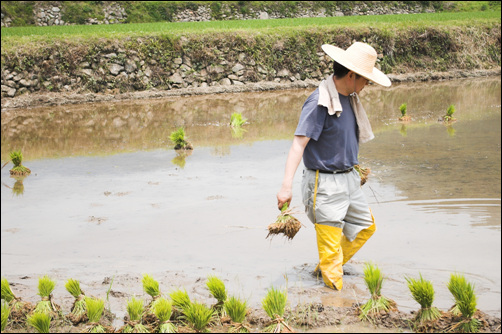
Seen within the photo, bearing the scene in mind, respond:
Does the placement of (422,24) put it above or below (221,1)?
below

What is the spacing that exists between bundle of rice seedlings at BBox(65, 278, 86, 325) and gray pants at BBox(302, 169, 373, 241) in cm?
177

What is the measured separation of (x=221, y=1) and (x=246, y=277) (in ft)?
103

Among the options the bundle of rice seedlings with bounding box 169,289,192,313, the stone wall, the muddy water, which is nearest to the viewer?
the bundle of rice seedlings with bounding box 169,289,192,313

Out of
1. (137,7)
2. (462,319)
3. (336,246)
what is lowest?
(462,319)

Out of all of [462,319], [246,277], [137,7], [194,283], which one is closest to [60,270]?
[194,283]

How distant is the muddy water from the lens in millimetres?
5117

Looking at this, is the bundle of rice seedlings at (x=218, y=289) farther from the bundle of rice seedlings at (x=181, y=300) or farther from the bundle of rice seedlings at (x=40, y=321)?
the bundle of rice seedlings at (x=40, y=321)

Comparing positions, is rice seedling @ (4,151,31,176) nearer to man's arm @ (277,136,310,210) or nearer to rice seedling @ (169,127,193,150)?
rice seedling @ (169,127,193,150)

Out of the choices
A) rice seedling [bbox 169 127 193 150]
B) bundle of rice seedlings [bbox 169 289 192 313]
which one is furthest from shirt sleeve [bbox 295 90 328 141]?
rice seedling [bbox 169 127 193 150]

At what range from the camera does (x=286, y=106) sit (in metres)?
17.6

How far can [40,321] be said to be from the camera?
397cm

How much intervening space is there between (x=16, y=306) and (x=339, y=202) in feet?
7.89

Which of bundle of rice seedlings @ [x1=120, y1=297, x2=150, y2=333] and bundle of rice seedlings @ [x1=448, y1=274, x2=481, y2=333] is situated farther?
bundle of rice seedlings @ [x1=120, y1=297, x2=150, y2=333]

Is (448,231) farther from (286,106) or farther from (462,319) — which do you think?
(286,106)
